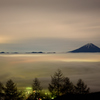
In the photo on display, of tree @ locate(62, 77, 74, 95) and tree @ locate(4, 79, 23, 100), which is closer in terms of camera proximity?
tree @ locate(4, 79, 23, 100)

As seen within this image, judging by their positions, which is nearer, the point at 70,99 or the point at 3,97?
the point at 70,99

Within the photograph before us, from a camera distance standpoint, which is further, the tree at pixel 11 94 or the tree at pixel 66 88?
the tree at pixel 66 88

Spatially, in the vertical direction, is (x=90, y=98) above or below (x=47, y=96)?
above

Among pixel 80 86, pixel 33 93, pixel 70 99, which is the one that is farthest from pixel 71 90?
pixel 70 99

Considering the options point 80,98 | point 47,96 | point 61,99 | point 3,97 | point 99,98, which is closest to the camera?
point 99,98

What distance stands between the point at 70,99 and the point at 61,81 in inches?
430

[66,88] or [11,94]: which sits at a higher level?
[66,88]

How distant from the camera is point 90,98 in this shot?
71.7ft

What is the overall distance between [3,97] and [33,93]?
748 centimetres

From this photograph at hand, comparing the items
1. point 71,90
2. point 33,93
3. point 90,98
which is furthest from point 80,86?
point 90,98

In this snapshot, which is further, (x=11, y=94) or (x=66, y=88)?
(x=66, y=88)

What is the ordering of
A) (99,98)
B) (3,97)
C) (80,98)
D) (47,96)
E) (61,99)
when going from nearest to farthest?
(99,98) < (80,98) < (61,99) < (3,97) < (47,96)

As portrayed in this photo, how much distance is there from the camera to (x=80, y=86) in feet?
117

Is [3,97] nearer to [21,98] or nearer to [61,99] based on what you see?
[21,98]
